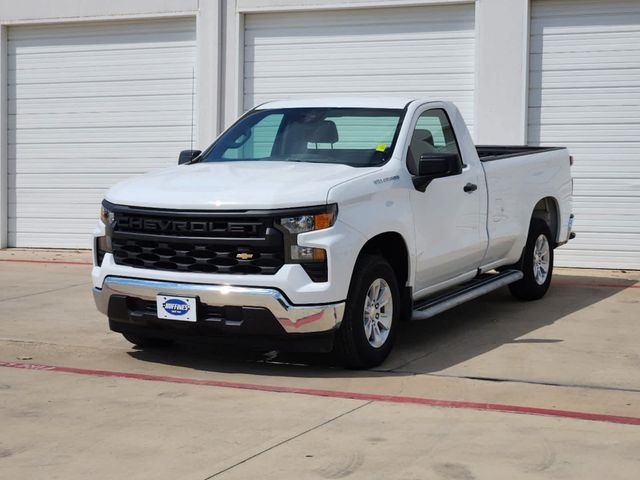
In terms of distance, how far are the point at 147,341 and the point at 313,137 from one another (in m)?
2.04

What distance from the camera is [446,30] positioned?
45.5 ft

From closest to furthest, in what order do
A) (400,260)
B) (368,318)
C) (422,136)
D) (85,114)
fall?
(368,318) < (400,260) < (422,136) < (85,114)

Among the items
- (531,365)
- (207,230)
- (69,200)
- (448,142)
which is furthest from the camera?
(69,200)

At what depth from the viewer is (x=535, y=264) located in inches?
422

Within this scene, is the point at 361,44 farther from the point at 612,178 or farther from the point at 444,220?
the point at 444,220

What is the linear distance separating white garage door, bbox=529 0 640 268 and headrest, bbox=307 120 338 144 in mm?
5465

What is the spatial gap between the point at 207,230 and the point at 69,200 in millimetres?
8992

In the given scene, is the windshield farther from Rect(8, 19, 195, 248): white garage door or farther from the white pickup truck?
Rect(8, 19, 195, 248): white garage door

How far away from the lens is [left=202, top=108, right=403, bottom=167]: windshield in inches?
328

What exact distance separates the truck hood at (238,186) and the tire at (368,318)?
2.07 ft

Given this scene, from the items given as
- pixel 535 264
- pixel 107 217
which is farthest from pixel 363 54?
pixel 107 217

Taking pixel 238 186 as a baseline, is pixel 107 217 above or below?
below

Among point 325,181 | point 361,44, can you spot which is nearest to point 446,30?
point 361,44

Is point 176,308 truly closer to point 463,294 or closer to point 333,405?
point 333,405
